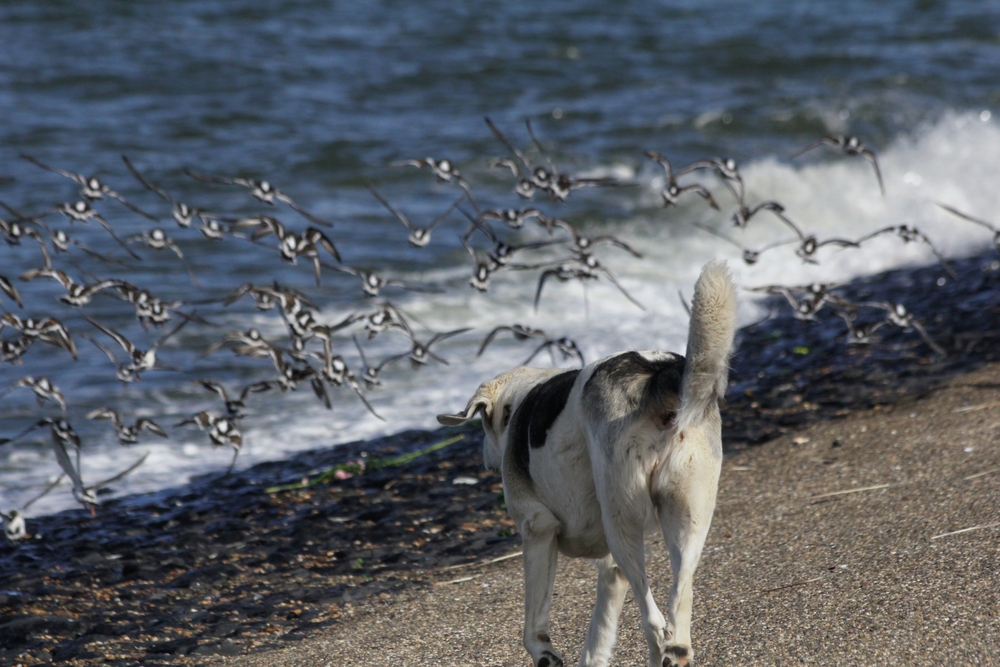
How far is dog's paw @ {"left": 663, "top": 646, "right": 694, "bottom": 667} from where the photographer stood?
13.5 feet

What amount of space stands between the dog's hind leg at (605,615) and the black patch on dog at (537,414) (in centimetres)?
58

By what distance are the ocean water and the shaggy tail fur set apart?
6047 millimetres

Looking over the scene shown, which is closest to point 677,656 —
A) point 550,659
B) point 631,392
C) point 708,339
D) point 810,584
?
point 550,659

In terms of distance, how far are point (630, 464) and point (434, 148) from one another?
1598cm

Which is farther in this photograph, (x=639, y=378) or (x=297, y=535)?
(x=297, y=535)

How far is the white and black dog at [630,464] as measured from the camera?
397cm

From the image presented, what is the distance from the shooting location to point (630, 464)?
4.08m

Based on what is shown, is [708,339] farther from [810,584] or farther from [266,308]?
[266,308]

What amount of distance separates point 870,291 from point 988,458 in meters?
6.31

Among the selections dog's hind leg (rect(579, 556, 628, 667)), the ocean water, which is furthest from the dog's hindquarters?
the ocean water

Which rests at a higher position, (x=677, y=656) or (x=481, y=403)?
(x=481, y=403)

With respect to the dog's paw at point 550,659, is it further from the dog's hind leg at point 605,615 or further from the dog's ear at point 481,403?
the dog's ear at point 481,403

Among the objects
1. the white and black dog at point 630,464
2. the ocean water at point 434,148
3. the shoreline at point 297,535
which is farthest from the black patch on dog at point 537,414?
the ocean water at point 434,148

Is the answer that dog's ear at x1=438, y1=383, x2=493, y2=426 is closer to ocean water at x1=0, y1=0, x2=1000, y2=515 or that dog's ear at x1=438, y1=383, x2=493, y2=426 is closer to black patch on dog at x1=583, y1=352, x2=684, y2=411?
black patch on dog at x1=583, y1=352, x2=684, y2=411
